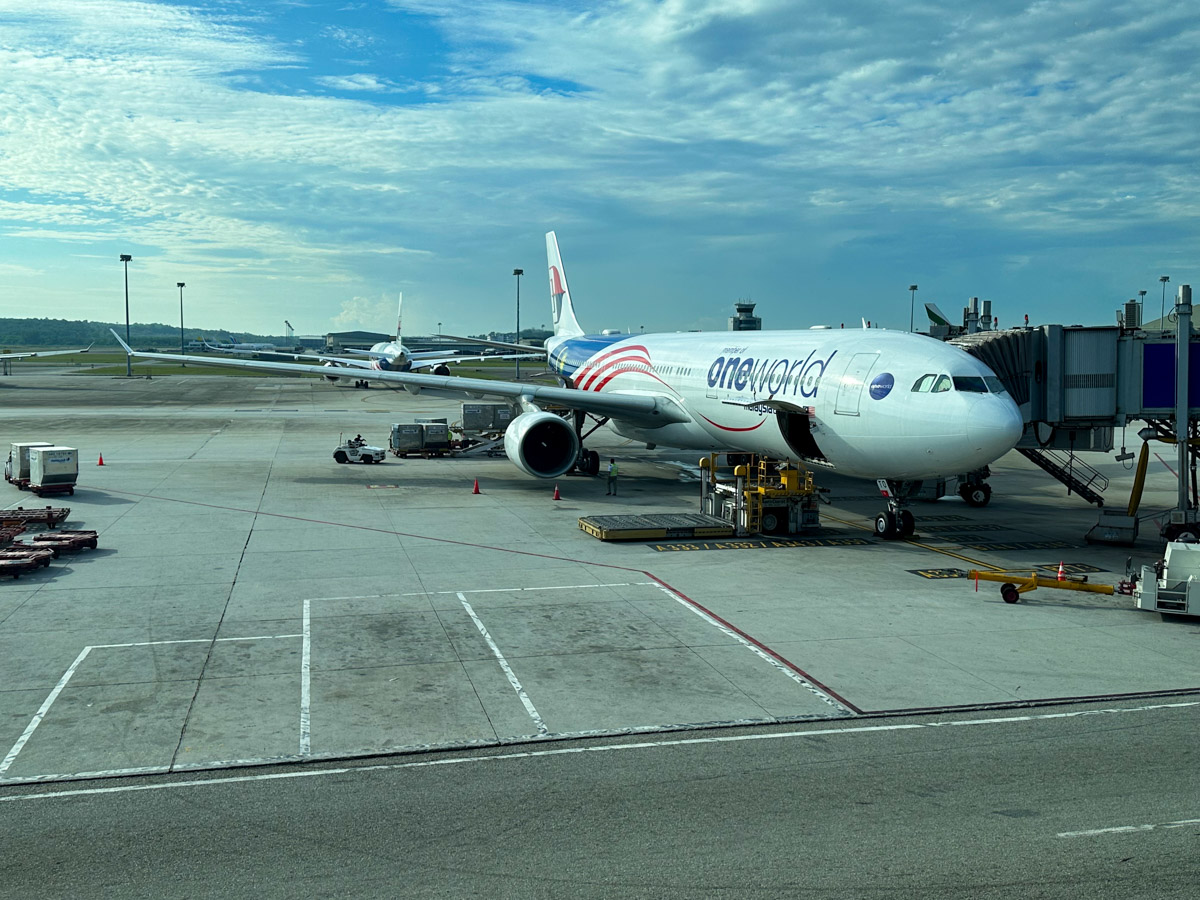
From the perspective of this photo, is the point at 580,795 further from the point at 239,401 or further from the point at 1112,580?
the point at 239,401

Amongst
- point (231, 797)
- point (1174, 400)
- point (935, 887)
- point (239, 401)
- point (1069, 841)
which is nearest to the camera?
point (935, 887)

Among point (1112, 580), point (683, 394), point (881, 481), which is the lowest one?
point (1112, 580)

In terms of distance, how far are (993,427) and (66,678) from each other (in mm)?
16750

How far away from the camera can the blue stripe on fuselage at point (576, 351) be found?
41.8m

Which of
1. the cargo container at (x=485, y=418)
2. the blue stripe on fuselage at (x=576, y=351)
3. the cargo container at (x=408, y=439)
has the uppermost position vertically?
the blue stripe on fuselage at (x=576, y=351)

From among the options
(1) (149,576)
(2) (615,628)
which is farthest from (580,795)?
(1) (149,576)

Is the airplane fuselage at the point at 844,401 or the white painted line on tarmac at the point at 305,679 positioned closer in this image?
the white painted line on tarmac at the point at 305,679

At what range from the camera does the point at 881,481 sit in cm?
2416

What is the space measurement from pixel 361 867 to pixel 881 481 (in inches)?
716

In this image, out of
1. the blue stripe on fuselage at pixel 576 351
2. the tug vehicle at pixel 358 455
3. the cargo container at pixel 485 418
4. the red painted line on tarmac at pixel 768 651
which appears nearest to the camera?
the red painted line on tarmac at pixel 768 651

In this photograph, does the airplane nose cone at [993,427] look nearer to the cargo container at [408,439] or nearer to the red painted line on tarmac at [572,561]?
the red painted line on tarmac at [572,561]

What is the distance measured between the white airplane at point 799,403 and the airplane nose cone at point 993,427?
21 mm

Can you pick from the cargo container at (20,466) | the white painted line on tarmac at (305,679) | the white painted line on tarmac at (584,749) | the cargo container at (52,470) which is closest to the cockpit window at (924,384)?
the white painted line on tarmac at (584,749)

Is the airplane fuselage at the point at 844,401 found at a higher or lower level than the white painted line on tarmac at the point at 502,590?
higher
